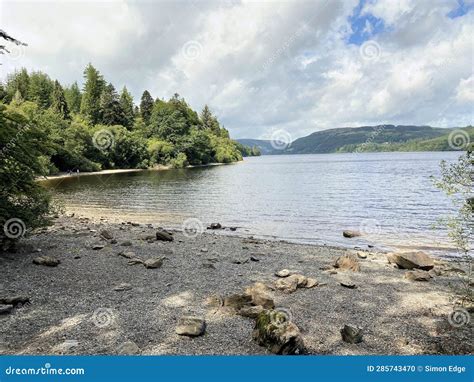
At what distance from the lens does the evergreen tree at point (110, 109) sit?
11719 centimetres

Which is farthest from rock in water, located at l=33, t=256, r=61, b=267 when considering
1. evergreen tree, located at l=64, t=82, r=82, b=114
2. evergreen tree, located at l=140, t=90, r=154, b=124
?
evergreen tree, located at l=140, t=90, r=154, b=124

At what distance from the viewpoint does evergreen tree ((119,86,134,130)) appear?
4856 inches

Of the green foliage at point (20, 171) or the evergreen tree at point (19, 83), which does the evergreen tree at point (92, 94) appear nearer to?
the evergreen tree at point (19, 83)

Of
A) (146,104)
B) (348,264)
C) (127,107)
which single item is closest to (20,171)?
(348,264)

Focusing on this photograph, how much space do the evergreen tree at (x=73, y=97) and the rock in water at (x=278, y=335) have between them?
441 feet

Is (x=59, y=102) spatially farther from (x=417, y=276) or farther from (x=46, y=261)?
(x=417, y=276)

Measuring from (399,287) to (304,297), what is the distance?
3.61 metres

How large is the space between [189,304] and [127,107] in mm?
132197

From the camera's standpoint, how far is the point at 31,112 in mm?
81250

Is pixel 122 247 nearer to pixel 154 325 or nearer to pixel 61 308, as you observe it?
pixel 61 308

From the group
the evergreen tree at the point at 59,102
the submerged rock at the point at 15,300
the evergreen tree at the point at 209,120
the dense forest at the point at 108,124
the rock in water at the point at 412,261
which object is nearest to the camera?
the submerged rock at the point at 15,300

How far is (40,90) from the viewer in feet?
358

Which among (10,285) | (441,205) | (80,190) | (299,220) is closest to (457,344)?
(10,285)

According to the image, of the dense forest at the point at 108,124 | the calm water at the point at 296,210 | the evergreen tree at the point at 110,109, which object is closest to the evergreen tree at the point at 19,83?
the dense forest at the point at 108,124
